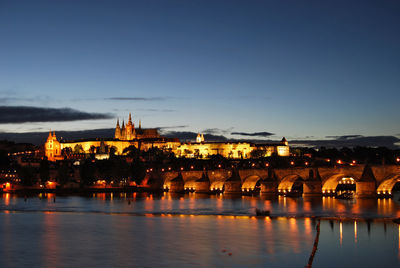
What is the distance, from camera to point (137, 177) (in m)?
118

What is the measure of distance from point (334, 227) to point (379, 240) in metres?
6.73

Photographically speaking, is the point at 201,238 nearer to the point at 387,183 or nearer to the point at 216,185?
the point at 387,183

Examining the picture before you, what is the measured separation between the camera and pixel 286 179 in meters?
84.2

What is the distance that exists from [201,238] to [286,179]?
157 feet

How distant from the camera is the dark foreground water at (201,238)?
2988cm

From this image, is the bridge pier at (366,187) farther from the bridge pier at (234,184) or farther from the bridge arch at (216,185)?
the bridge arch at (216,185)

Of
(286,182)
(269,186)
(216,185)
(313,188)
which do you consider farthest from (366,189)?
(216,185)

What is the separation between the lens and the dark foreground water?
2988 cm

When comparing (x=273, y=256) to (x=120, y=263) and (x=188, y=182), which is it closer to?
(x=120, y=263)

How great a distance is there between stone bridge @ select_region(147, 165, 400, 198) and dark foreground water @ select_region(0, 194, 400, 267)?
24.4 feet

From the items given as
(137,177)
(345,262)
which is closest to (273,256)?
(345,262)

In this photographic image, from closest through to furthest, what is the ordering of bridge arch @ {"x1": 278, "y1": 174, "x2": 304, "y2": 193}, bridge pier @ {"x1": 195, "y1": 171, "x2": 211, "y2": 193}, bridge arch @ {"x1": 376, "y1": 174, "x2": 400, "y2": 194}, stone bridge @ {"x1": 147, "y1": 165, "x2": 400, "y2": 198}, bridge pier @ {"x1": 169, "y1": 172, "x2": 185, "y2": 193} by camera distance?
bridge arch @ {"x1": 376, "y1": 174, "x2": 400, "y2": 194}, stone bridge @ {"x1": 147, "y1": 165, "x2": 400, "y2": 198}, bridge arch @ {"x1": 278, "y1": 174, "x2": 304, "y2": 193}, bridge pier @ {"x1": 195, "y1": 171, "x2": 211, "y2": 193}, bridge pier @ {"x1": 169, "y1": 172, "x2": 185, "y2": 193}

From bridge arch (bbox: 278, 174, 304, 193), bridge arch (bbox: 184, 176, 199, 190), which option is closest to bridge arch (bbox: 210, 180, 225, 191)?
bridge arch (bbox: 184, 176, 199, 190)

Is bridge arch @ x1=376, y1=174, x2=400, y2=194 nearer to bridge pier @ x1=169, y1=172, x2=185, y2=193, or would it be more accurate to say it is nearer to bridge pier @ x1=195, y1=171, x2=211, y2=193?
bridge pier @ x1=195, y1=171, x2=211, y2=193
